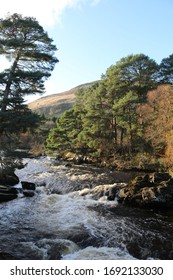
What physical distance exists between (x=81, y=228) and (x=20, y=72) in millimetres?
8759

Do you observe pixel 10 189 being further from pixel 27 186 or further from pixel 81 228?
pixel 81 228

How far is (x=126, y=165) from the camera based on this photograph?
105 ft

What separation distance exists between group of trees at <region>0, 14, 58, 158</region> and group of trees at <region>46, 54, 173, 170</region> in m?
15.5

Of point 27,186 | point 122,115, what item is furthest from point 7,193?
point 122,115

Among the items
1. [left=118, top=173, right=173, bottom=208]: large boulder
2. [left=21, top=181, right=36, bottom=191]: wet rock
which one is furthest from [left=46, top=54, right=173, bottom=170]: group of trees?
[left=21, top=181, right=36, bottom=191]: wet rock

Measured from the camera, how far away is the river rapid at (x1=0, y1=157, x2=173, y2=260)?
10648mm

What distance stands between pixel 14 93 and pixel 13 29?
13.7ft

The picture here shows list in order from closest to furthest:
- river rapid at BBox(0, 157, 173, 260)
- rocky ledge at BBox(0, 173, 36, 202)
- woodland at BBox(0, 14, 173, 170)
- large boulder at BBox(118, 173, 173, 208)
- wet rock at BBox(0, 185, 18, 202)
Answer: river rapid at BBox(0, 157, 173, 260), woodland at BBox(0, 14, 173, 170), large boulder at BBox(118, 173, 173, 208), wet rock at BBox(0, 185, 18, 202), rocky ledge at BBox(0, 173, 36, 202)

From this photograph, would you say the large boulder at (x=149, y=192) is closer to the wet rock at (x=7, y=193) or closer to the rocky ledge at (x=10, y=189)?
the rocky ledge at (x=10, y=189)

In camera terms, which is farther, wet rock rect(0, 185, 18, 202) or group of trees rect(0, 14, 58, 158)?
wet rock rect(0, 185, 18, 202)

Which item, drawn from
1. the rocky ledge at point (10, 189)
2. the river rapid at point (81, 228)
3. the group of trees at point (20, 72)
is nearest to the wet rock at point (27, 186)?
the rocky ledge at point (10, 189)

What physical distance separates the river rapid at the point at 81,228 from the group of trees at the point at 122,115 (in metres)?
13.5

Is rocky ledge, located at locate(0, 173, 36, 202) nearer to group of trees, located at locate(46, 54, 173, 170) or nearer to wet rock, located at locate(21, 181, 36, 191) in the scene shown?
wet rock, located at locate(21, 181, 36, 191)

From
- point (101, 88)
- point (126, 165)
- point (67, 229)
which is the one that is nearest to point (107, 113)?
point (101, 88)
